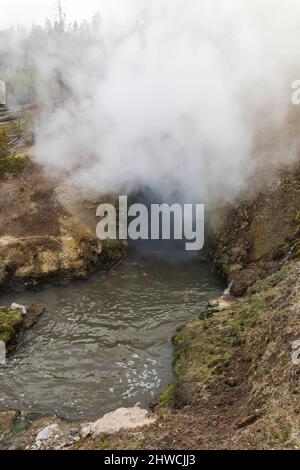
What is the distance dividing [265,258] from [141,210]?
345 inches

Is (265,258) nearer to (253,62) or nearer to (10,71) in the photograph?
(253,62)

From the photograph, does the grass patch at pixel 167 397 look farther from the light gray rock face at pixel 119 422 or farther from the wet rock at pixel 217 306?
the wet rock at pixel 217 306

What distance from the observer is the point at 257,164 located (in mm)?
21875

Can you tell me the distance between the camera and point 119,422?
10.6 m

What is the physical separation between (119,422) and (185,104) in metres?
18.2

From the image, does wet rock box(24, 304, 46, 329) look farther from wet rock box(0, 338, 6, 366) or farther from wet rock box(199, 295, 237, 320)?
wet rock box(199, 295, 237, 320)

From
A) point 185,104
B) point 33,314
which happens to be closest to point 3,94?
point 185,104

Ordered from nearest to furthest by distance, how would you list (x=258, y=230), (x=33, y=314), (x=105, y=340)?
1. (x=105, y=340)
2. (x=33, y=314)
3. (x=258, y=230)

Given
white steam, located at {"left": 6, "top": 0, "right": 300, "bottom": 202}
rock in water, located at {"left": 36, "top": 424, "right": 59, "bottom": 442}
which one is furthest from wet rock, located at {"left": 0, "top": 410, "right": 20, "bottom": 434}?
white steam, located at {"left": 6, "top": 0, "right": 300, "bottom": 202}

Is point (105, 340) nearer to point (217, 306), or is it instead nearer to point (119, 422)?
point (217, 306)

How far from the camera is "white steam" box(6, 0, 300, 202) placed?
23.4 metres

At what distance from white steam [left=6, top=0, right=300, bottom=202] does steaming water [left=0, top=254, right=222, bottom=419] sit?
509cm

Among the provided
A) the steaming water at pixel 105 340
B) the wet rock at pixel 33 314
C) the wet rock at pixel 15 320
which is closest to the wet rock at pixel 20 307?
the wet rock at pixel 15 320
